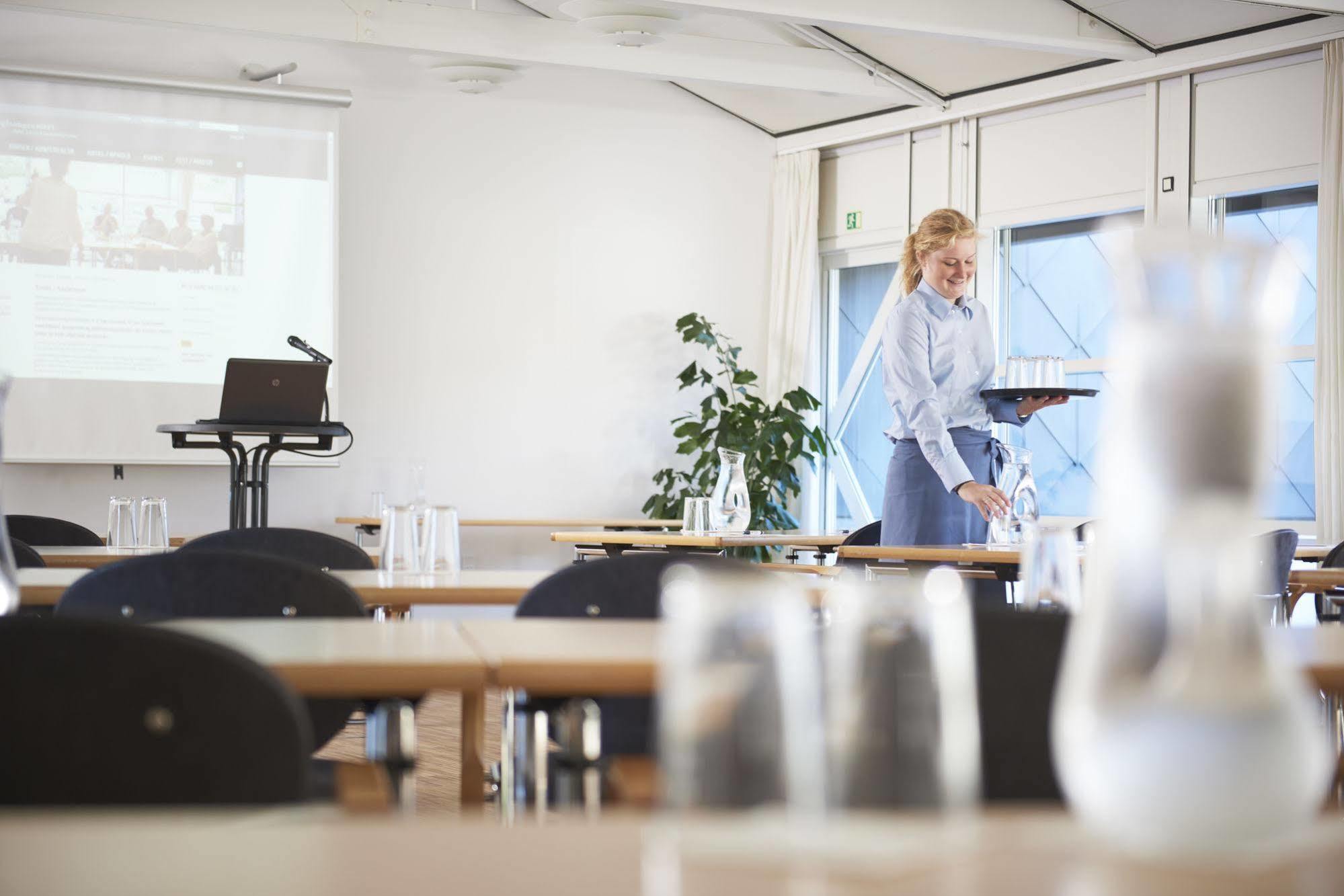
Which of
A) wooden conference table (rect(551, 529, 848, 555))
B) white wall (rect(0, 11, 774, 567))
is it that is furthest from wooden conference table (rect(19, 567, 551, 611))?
white wall (rect(0, 11, 774, 567))

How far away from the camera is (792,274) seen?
885cm

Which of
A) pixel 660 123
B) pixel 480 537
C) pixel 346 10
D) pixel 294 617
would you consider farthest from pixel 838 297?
pixel 294 617

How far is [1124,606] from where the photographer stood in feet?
2.00

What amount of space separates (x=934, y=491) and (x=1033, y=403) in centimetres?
39

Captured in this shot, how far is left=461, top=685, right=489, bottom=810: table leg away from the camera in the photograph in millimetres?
1611

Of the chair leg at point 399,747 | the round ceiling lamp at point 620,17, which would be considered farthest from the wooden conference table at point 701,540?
the chair leg at point 399,747

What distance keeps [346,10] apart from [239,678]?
257 inches

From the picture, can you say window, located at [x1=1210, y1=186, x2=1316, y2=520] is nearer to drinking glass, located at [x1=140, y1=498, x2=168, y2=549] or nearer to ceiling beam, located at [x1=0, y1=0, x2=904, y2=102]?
ceiling beam, located at [x1=0, y1=0, x2=904, y2=102]

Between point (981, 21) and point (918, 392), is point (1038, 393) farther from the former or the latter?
point (981, 21)

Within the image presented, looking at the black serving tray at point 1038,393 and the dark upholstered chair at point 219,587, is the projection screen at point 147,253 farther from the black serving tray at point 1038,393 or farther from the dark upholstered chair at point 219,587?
the dark upholstered chair at point 219,587

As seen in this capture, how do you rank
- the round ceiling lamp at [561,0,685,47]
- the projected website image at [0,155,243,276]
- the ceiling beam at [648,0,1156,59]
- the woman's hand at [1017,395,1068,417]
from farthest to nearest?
the projected website image at [0,155,243,276] → the round ceiling lamp at [561,0,685,47] → the ceiling beam at [648,0,1156,59] → the woman's hand at [1017,395,1068,417]

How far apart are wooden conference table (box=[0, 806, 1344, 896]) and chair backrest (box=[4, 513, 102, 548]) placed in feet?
13.3

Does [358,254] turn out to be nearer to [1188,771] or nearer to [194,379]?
[194,379]

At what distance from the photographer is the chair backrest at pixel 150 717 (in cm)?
104
